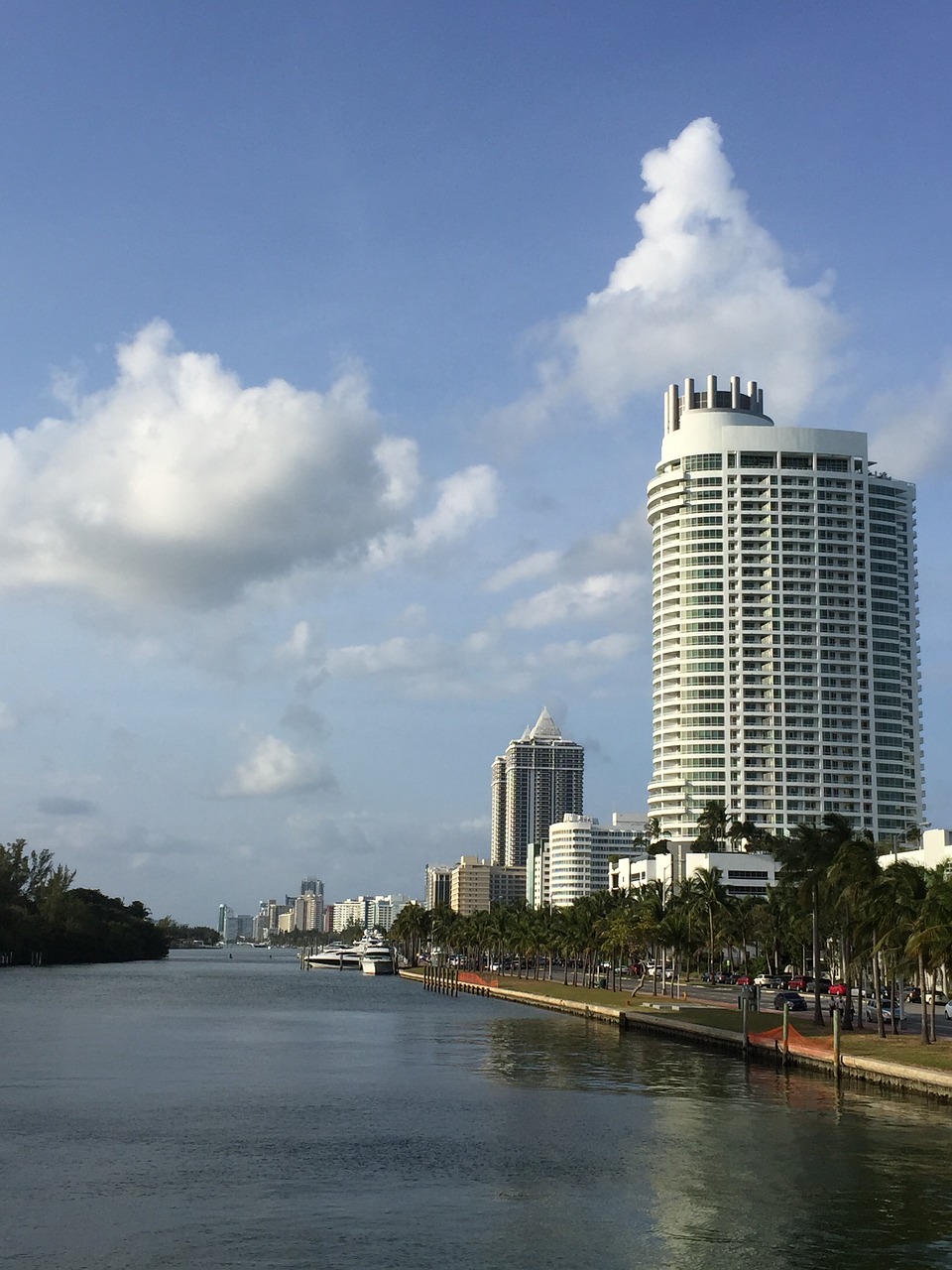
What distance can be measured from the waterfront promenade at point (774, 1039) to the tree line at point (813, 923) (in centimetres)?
316

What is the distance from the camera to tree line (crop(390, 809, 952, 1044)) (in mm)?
81875

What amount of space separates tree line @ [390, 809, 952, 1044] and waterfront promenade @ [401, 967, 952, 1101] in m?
3.16

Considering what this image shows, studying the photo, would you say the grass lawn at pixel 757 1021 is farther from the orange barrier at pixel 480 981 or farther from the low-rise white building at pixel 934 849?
the low-rise white building at pixel 934 849

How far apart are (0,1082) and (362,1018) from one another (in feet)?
206

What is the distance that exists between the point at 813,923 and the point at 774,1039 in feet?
109

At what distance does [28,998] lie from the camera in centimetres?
15775

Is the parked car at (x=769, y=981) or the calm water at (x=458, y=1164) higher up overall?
the calm water at (x=458, y=1164)

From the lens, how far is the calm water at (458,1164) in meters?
39.3

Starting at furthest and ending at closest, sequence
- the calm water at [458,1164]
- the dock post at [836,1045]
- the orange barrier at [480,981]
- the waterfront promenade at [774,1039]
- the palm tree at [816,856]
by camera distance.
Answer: the orange barrier at [480,981]
the palm tree at [816,856]
the dock post at [836,1045]
the waterfront promenade at [774,1039]
the calm water at [458,1164]

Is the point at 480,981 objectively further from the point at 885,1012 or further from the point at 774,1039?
the point at 774,1039

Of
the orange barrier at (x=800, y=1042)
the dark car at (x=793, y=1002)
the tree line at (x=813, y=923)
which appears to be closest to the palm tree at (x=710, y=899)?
the tree line at (x=813, y=923)

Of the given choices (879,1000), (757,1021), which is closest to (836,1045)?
(879,1000)

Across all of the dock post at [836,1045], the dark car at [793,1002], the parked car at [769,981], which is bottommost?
the parked car at [769,981]

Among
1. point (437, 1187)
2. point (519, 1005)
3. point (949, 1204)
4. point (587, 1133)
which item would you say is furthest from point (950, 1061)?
point (519, 1005)
